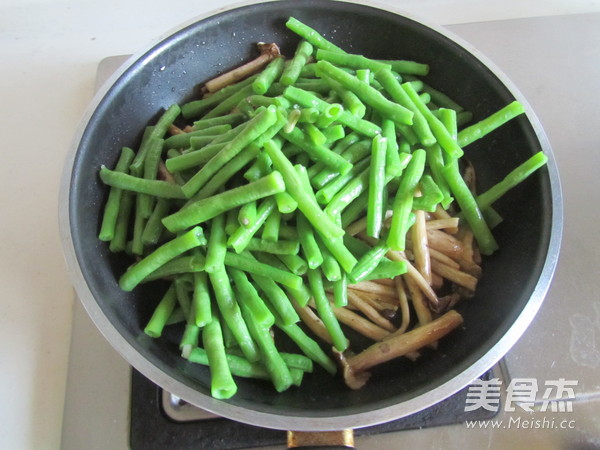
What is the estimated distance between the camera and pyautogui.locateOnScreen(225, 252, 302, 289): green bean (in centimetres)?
120

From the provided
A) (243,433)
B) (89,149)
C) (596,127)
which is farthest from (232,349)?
(596,127)

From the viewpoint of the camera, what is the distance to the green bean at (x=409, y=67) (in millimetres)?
1572

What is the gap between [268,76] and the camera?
1.49 metres

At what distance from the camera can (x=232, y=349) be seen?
49.4 inches

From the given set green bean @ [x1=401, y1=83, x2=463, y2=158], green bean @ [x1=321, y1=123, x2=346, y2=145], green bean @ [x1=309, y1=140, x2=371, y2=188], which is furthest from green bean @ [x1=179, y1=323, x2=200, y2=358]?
green bean @ [x1=401, y1=83, x2=463, y2=158]

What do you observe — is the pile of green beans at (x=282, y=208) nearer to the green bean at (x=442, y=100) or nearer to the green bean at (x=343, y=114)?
the green bean at (x=343, y=114)

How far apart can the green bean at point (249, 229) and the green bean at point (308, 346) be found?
0.23 metres

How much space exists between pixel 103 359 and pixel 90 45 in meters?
1.33

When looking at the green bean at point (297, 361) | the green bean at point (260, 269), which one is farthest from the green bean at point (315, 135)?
the green bean at point (297, 361)

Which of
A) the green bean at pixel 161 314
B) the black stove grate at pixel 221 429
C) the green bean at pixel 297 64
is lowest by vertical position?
the black stove grate at pixel 221 429

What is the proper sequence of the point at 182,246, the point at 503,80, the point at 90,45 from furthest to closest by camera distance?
the point at 90,45 → the point at 503,80 → the point at 182,246

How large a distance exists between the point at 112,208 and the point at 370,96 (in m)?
0.75

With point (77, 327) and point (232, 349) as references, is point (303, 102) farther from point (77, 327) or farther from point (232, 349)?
point (77, 327)

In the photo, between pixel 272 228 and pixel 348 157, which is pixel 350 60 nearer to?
pixel 348 157
